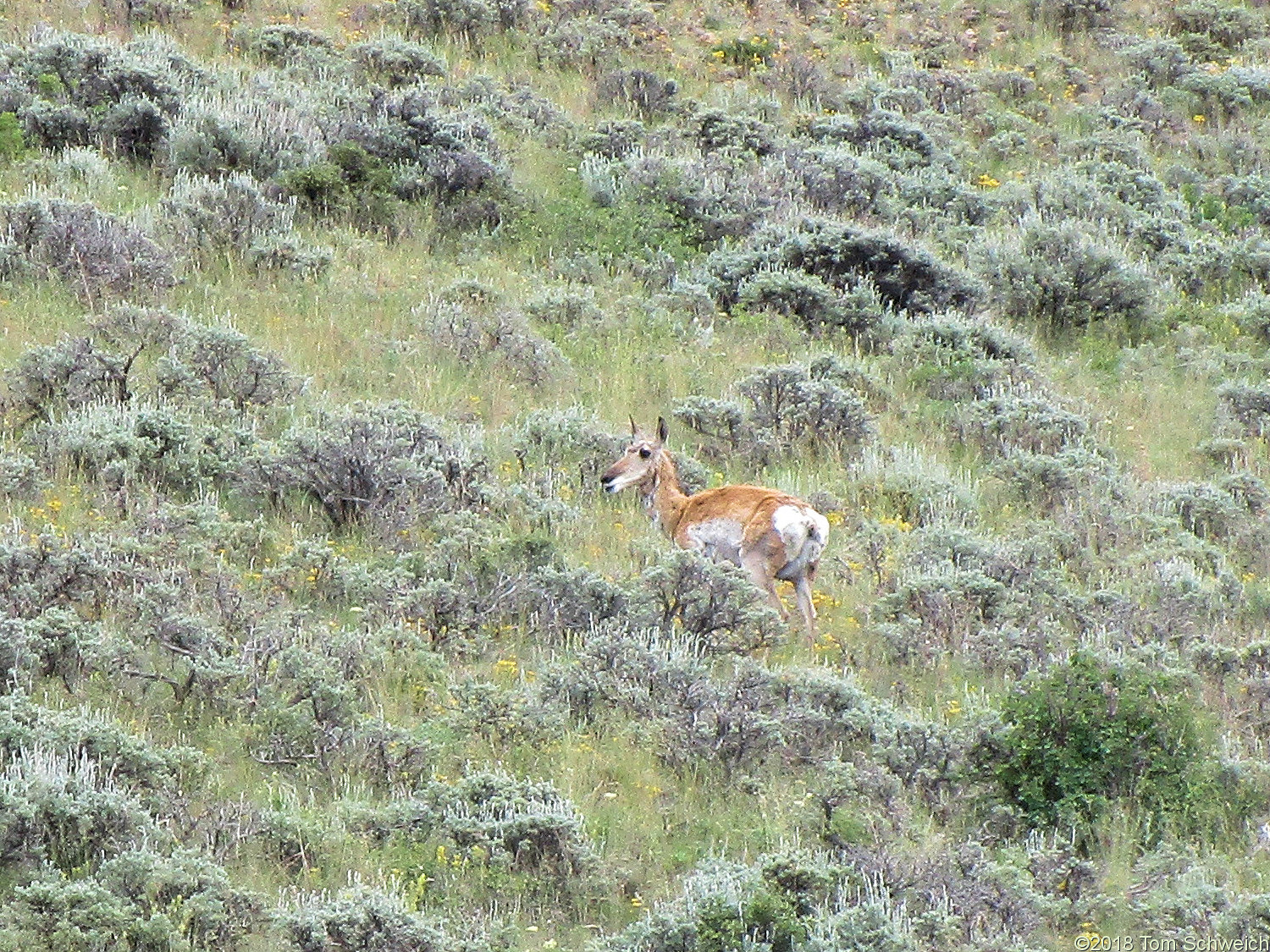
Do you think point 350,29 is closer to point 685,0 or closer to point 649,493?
point 685,0

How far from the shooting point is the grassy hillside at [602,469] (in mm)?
7223

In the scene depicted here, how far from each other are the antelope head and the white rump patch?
1464 millimetres

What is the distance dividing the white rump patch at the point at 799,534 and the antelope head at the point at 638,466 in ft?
4.80

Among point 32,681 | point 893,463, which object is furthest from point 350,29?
point 32,681

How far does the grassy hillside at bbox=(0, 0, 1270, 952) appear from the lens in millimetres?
7223

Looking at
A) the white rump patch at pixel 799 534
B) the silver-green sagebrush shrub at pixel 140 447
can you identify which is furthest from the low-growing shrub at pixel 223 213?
the white rump patch at pixel 799 534

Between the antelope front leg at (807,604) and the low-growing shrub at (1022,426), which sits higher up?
the antelope front leg at (807,604)

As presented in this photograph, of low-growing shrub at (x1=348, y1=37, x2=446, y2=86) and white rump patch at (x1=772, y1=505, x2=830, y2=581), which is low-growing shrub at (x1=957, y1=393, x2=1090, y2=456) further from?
low-growing shrub at (x1=348, y1=37, x2=446, y2=86)

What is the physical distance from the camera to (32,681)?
8.01 m

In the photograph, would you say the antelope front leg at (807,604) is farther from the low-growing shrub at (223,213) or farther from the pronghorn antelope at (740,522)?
the low-growing shrub at (223,213)

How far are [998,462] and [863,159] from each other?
6.79 m

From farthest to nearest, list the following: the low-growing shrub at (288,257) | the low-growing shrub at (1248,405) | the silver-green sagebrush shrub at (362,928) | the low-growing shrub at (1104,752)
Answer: the low-growing shrub at (1248,405)
the low-growing shrub at (288,257)
the low-growing shrub at (1104,752)
the silver-green sagebrush shrub at (362,928)

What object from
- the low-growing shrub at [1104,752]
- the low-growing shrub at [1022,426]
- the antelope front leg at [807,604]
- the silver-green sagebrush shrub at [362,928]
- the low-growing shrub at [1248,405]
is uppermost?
the silver-green sagebrush shrub at [362,928]

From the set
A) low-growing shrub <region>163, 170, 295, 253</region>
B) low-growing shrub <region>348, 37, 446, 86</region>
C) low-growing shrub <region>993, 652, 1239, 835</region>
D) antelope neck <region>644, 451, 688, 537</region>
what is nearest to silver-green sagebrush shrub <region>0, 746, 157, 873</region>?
low-growing shrub <region>993, 652, 1239, 835</region>
